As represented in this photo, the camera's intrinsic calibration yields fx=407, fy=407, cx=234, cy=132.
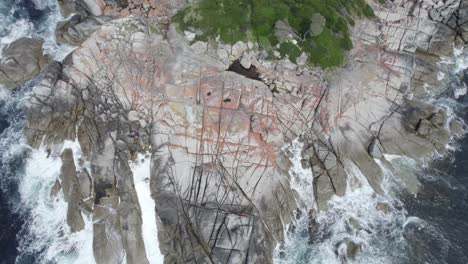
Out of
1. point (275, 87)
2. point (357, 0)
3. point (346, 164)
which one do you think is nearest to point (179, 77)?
point (275, 87)


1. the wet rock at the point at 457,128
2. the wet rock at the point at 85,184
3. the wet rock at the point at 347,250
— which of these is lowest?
the wet rock at the point at 347,250

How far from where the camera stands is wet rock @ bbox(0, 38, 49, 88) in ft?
97.2

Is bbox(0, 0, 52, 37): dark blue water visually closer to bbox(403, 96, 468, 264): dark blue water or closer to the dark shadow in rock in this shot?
the dark shadow in rock

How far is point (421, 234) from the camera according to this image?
2608 centimetres

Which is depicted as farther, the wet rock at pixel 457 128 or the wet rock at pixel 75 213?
the wet rock at pixel 457 128

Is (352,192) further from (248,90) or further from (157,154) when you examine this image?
(157,154)

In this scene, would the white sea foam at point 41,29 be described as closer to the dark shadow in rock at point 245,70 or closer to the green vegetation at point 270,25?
the green vegetation at point 270,25

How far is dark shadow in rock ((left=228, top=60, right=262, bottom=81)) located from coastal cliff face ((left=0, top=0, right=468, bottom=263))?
0.11 m

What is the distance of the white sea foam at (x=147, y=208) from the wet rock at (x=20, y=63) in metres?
11.0

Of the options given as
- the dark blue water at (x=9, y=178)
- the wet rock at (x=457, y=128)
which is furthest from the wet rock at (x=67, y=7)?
the wet rock at (x=457, y=128)

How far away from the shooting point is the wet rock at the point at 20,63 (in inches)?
1166

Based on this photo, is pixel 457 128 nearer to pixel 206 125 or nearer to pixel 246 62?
pixel 246 62

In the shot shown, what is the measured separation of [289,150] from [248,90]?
4.92m

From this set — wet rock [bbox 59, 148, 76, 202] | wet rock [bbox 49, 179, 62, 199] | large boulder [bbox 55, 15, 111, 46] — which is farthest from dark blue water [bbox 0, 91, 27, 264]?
large boulder [bbox 55, 15, 111, 46]
